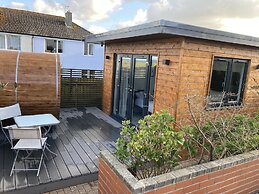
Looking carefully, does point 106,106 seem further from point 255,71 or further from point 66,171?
point 255,71

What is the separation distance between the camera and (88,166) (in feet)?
12.5

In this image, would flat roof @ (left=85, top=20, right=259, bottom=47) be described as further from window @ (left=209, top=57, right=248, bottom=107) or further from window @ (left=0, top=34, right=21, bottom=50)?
window @ (left=0, top=34, right=21, bottom=50)

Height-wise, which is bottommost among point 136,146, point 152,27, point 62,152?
point 62,152

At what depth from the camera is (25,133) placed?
3.53 meters

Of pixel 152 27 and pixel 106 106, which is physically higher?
pixel 152 27

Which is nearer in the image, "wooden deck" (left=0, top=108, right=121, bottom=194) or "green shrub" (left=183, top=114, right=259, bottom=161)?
"green shrub" (left=183, top=114, right=259, bottom=161)

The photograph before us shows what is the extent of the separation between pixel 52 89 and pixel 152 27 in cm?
311

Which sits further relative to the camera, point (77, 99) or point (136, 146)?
point (77, 99)

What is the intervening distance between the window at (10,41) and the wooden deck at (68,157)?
1240 cm

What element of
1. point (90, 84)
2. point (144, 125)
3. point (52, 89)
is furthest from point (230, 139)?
point (90, 84)

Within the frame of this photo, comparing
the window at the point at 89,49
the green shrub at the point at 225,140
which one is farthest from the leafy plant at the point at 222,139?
the window at the point at 89,49

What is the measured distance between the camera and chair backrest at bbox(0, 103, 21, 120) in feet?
15.3

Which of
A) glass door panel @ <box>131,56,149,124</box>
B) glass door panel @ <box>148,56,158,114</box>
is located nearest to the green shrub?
glass door panel @ <box>148,56,158,114</box>

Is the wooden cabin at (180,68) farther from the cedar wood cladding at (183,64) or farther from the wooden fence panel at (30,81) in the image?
the wooden fence panel at (30,81)
